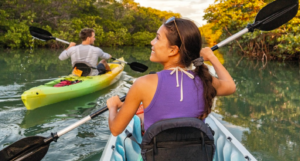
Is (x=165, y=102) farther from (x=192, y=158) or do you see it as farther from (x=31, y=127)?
(x=31, y=127)

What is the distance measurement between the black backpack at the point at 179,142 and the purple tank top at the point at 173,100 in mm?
41

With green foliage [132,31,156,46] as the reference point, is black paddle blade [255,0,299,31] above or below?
below

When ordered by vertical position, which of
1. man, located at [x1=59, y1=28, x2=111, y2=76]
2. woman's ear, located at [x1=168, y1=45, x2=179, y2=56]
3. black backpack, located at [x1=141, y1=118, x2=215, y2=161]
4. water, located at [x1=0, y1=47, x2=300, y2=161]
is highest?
man, located at [x1=59, y1=28, x2=111, y2=76]

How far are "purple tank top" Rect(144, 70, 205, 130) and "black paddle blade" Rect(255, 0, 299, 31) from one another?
4.83ft

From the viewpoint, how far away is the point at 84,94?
4934 millimetres

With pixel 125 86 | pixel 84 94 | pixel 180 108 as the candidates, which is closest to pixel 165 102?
pixel 180 108

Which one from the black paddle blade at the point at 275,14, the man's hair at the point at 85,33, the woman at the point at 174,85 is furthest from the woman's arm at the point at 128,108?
the man's hair at the point at 85,33

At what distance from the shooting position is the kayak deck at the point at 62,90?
3.90 meters

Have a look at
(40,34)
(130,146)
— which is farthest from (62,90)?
(130,146)

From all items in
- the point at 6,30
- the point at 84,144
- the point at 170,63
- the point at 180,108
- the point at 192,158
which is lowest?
the point at 84,144

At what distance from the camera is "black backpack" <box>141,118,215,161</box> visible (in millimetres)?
1227

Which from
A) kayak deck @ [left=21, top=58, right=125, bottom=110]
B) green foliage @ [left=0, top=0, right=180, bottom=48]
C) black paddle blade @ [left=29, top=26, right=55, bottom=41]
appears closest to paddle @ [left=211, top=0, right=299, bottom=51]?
kayak deck @ [left=21, top=58, right=125, bottom=110]

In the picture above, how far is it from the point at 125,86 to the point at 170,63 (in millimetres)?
4857

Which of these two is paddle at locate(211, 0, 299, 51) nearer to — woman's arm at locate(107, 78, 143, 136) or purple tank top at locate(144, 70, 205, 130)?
purple tank top at locate(144, 70, 205, 130)
